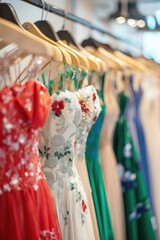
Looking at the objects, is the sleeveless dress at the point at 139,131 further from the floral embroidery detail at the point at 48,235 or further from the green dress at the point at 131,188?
the floral embroidery detail at the point at 48,235

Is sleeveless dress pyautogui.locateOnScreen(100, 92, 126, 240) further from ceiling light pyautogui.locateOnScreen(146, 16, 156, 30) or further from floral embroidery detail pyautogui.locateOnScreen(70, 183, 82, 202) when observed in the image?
ceiling light pyautogui.locateOnScreen(146, 16, 156, 30)

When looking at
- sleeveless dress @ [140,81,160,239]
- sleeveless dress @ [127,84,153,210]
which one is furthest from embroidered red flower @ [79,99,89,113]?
sleeveless dress @ [140,81,160,239]

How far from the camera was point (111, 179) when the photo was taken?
152cm

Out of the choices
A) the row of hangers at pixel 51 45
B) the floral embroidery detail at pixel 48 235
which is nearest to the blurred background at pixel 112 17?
the row of hangers at pixel 51 45

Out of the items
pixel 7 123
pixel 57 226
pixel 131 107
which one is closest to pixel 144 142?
pixel 131 107

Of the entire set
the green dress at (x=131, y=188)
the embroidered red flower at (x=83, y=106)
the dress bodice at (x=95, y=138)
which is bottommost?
the green dress at (x=131, y=188)

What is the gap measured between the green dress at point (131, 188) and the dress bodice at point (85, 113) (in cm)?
35

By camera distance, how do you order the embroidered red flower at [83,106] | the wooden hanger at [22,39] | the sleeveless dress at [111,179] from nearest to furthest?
the wooden hanger at [22,39] < the embroidered red flower at [83,106] < the sleeveless dress at [111,179]

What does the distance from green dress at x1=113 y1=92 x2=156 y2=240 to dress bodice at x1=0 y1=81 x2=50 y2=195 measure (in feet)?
2.22

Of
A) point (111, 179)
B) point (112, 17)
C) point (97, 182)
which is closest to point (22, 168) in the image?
point (97, 182)

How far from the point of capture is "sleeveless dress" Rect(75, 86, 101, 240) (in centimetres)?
120

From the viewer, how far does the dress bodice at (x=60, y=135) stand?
109cm

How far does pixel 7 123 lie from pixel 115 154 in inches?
31.3

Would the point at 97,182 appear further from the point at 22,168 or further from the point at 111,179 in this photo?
the point at 22,168
